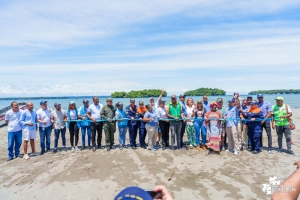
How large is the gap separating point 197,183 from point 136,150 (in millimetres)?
3343

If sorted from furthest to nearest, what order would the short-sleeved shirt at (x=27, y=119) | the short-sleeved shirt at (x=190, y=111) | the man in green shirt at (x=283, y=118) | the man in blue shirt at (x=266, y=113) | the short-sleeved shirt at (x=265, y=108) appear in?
the short-sleeved shirt at (x=190, y=111) → the short-sleeved shirt at (x=265, y=108) → the man in blue shirt at (x=266, y=113) → the short-sleeved shirt at (x=27, y=119) → the man in green shirt at (x=283, y=118)

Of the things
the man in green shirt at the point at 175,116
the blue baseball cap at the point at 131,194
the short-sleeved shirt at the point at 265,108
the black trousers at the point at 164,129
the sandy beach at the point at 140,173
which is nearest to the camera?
the blue baseball cap at the point at 131,194

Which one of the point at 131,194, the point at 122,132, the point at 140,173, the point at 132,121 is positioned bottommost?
the point at 140,173

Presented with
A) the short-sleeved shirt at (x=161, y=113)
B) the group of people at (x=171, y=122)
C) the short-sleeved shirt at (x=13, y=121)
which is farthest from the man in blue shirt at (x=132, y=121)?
the short-sleeved shirt at (x=13, y=121)

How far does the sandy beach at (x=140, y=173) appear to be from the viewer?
16.9 ft

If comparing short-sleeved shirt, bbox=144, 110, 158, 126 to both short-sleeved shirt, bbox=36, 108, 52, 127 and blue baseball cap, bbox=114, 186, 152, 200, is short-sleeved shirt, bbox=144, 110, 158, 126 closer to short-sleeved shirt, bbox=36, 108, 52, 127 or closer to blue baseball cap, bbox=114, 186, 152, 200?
short-sleeved shirt, bbox=36, 108, 52, 127

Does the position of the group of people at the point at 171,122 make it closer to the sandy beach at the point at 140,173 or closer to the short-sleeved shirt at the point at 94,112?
the short-sleeved shirt at the point at 94,112

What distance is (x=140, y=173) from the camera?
6.09 m

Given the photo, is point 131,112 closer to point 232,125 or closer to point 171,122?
point 171,122

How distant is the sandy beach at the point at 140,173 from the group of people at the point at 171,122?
50 centimetres

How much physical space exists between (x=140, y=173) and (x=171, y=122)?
2774mm

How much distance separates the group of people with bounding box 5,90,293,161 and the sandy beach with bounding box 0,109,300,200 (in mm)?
501

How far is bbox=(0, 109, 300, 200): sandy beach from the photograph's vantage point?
5137mm

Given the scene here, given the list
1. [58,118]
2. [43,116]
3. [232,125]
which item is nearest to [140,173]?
[232,125]
